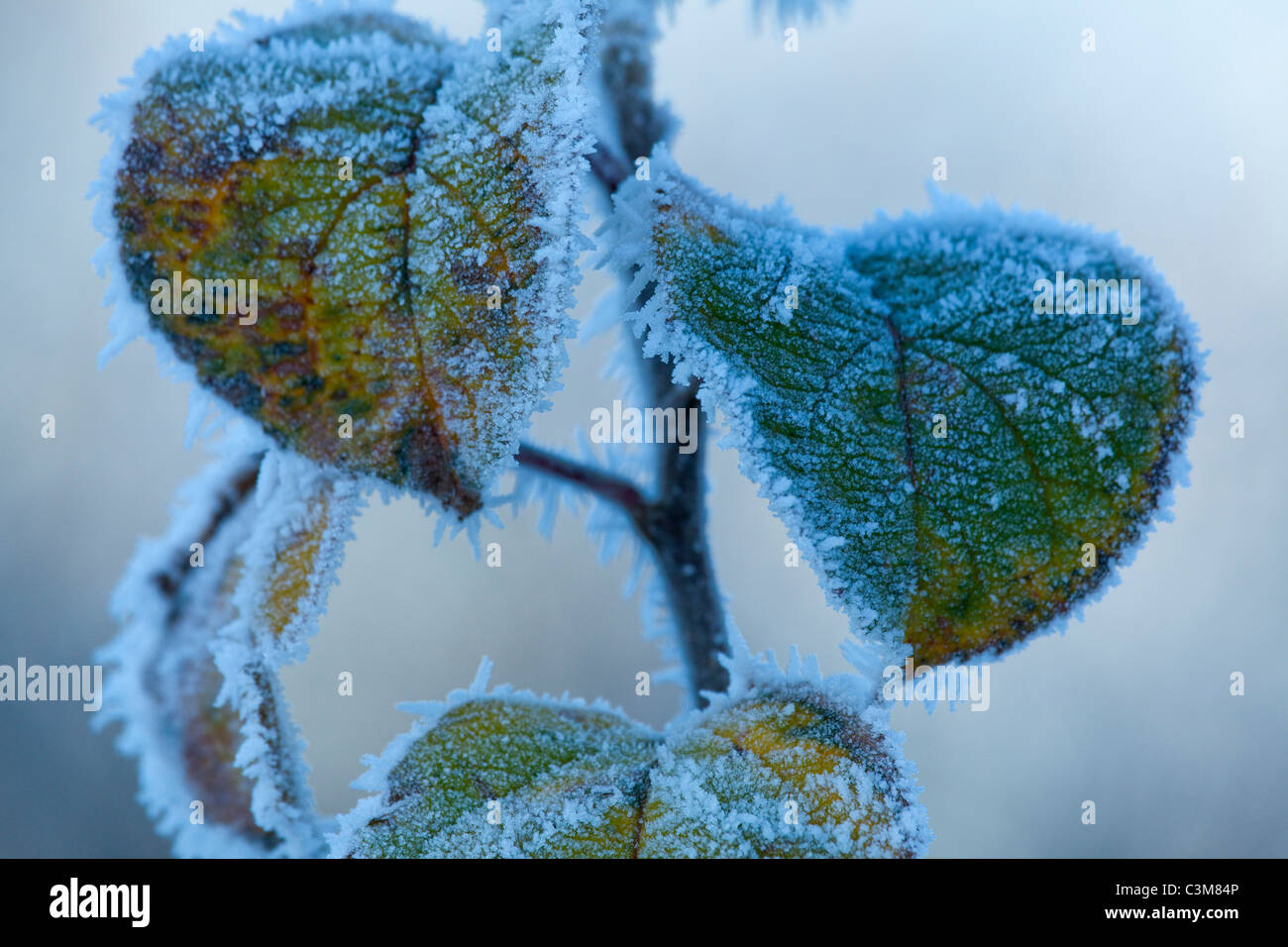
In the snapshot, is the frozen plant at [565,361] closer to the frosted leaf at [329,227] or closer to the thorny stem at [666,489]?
the frosted leaf at [329,227]

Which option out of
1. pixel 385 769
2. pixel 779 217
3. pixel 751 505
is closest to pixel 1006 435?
pixel 779 217

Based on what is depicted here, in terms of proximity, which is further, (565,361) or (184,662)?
(184,662)

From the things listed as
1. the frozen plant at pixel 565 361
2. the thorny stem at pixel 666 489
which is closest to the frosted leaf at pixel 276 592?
the frozen plant at pixel 565 361

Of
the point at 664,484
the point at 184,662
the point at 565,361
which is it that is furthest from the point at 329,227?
the point at 184,662

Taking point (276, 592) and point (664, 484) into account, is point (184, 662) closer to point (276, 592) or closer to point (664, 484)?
point (276, 592)

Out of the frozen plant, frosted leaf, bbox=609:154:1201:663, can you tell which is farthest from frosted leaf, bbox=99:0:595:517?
frosted leaf, bbox=609:154:1201:663

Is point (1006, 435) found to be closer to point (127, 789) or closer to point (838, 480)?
point (838, 480)
